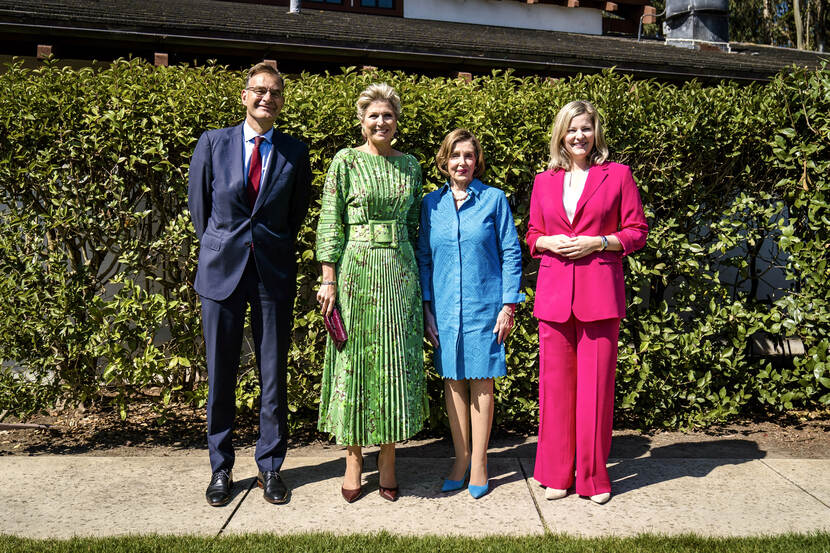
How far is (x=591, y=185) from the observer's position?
3.74m

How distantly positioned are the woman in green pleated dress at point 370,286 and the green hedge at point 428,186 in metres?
0.87

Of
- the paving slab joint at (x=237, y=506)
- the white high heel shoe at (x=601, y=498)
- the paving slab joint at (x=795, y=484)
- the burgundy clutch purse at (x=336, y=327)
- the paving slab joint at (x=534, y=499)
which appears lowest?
the paving slab joint at (x=237, y=506)

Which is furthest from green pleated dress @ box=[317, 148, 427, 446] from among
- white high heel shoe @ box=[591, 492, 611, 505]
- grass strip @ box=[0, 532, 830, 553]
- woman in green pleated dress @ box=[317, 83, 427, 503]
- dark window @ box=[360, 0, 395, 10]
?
dark window @ box=[360, 0, 395, 10]

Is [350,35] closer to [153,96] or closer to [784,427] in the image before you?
[153,96]

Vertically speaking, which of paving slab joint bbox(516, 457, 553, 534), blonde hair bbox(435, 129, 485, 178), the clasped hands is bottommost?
paving slab joint bbox(516, 457, 553, 534)

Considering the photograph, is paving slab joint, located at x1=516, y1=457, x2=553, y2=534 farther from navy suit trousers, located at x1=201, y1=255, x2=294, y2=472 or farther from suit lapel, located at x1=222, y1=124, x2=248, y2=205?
suit lapel, located at x1=222, y1=124, x2=248, y2=205

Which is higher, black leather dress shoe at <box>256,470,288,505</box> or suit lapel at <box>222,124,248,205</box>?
suit lapel at <box>222,124,248,205</box>

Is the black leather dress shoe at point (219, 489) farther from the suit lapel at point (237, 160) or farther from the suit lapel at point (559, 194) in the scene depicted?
the suit lapel at point (559, 194)

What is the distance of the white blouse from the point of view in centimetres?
380

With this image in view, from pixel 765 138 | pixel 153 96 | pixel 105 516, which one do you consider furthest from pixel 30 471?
pixel 765 138

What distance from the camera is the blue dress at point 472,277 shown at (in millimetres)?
3777

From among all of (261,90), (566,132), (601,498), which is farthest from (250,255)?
(601,498)

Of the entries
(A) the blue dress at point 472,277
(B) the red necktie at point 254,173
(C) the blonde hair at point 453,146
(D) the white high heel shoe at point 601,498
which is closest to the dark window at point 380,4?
(C) the blonde hair at point 453,146

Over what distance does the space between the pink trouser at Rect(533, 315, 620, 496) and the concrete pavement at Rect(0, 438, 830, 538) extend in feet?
0.55
